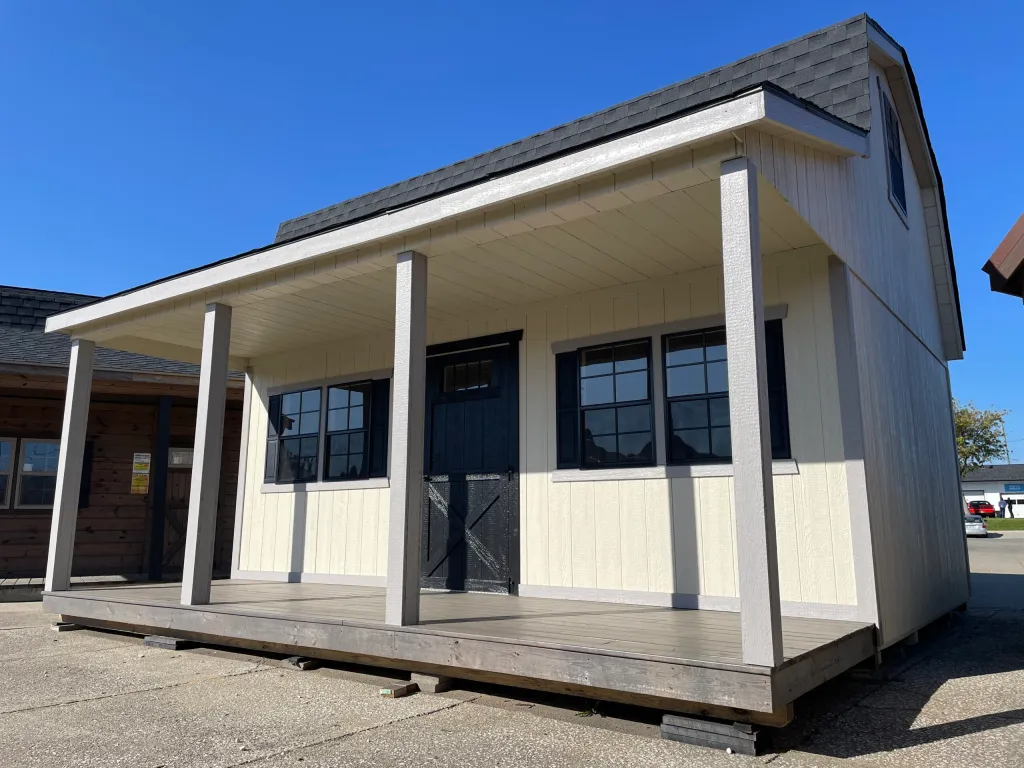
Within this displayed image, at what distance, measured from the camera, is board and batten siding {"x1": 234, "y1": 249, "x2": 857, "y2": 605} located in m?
4.51

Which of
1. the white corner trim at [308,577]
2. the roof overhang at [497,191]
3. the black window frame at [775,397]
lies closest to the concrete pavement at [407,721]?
the black window frame at [775,397]

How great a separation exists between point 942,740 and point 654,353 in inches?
116

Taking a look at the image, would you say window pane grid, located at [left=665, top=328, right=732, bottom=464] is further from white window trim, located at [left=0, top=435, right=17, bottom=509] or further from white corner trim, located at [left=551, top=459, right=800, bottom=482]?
white window trim, located at [left=0, top=435, right=17, bottom=509]

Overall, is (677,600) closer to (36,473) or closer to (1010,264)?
(1010,264)

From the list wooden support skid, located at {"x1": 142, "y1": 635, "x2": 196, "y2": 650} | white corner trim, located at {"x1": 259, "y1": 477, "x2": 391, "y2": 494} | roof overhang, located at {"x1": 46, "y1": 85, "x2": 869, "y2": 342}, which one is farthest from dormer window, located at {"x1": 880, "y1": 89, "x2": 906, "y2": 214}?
wooden support skid, located at {"x1": 142, "y1": 635, "x2": 196, "y2": 650}

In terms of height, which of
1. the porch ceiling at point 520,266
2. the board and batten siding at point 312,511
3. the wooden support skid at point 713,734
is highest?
the porch ceiling at point 520,266

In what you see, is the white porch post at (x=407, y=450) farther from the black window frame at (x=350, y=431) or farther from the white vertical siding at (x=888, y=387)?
the black window frame at (x=350, y=431)

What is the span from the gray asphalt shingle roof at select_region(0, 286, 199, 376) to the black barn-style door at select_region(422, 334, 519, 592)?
467 cm

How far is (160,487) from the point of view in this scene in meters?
9.77

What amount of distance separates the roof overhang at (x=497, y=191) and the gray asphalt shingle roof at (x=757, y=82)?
88 millimetres

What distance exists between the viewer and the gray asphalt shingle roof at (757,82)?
4.95 metres

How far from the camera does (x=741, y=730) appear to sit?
2.94 m

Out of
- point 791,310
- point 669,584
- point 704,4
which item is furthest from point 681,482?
point 704,4

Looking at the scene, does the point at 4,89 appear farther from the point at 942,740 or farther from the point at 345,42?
the point at 942,740
